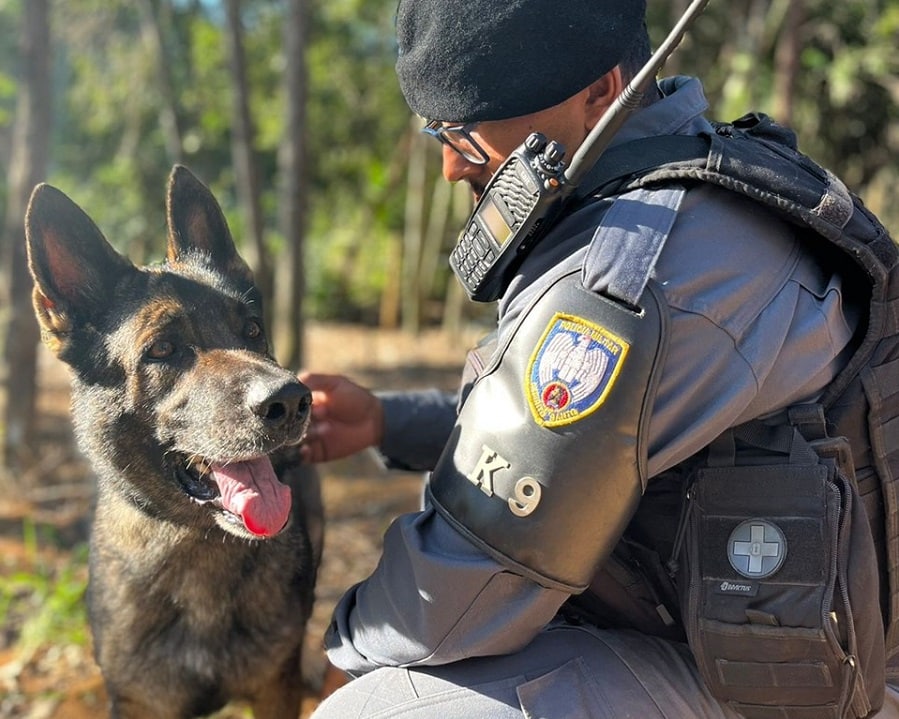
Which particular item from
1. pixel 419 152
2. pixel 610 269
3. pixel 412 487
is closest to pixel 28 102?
pixel 412 487

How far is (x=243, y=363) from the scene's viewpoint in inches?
91.9

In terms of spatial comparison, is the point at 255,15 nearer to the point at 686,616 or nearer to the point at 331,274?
the point at 331,274

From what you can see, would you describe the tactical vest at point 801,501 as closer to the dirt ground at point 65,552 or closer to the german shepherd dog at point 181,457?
the german shepherd dog at point 181,457

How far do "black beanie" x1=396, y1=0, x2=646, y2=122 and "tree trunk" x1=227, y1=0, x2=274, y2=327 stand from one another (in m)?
4.82

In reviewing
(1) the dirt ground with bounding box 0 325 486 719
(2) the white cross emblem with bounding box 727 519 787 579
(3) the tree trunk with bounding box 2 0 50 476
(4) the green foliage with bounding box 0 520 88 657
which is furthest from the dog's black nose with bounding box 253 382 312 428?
(3) the tree trunk with bounding box 2 0 50 476

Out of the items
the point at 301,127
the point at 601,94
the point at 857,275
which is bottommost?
the point at 301,127

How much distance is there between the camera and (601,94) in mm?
2041

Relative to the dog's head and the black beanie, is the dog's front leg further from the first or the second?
the black beanie

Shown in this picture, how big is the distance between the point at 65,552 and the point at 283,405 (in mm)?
3037

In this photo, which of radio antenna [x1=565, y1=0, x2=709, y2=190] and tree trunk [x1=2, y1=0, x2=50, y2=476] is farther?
tree trunk [x1=2, y1=0, x2=50, y2=476]

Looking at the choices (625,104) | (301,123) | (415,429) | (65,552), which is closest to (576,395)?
(625,104)

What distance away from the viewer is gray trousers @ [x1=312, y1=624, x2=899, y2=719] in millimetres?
1951

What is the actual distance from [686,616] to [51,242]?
1757 millimetres

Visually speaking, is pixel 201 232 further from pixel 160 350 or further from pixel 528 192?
pixel 528 192
